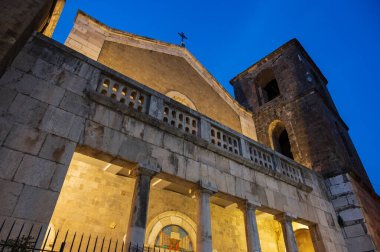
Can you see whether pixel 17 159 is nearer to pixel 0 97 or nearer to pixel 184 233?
pixel 0 97

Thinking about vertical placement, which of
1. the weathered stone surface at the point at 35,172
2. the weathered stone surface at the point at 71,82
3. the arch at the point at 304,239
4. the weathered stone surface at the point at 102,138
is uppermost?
the weathered stone surface at the point at 71,82

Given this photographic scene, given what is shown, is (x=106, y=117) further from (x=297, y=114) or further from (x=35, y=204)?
(x=297, y=114)

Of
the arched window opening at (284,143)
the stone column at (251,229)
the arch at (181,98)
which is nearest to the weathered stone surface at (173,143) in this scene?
the stone column at (251,229)

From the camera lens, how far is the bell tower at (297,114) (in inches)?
425

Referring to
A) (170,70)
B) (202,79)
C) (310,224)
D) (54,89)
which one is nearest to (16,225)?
(54,89)

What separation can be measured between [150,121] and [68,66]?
1942 millimetres

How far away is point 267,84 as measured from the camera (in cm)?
1717

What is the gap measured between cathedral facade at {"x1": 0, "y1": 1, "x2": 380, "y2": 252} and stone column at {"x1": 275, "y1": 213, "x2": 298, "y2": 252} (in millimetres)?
33

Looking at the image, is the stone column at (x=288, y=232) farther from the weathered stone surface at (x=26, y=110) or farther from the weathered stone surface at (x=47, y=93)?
the weathered stone surface at (x=26, y=110)

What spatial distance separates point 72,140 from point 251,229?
434 centimetres

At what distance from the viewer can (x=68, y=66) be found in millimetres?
5328

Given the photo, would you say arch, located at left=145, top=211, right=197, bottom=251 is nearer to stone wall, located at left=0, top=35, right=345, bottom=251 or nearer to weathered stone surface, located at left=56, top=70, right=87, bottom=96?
stone wall, located at left=0, top=35, right=345, bottom=251

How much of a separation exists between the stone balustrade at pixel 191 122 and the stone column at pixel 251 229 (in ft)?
4.15

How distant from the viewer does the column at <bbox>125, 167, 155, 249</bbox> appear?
441 centimetres
